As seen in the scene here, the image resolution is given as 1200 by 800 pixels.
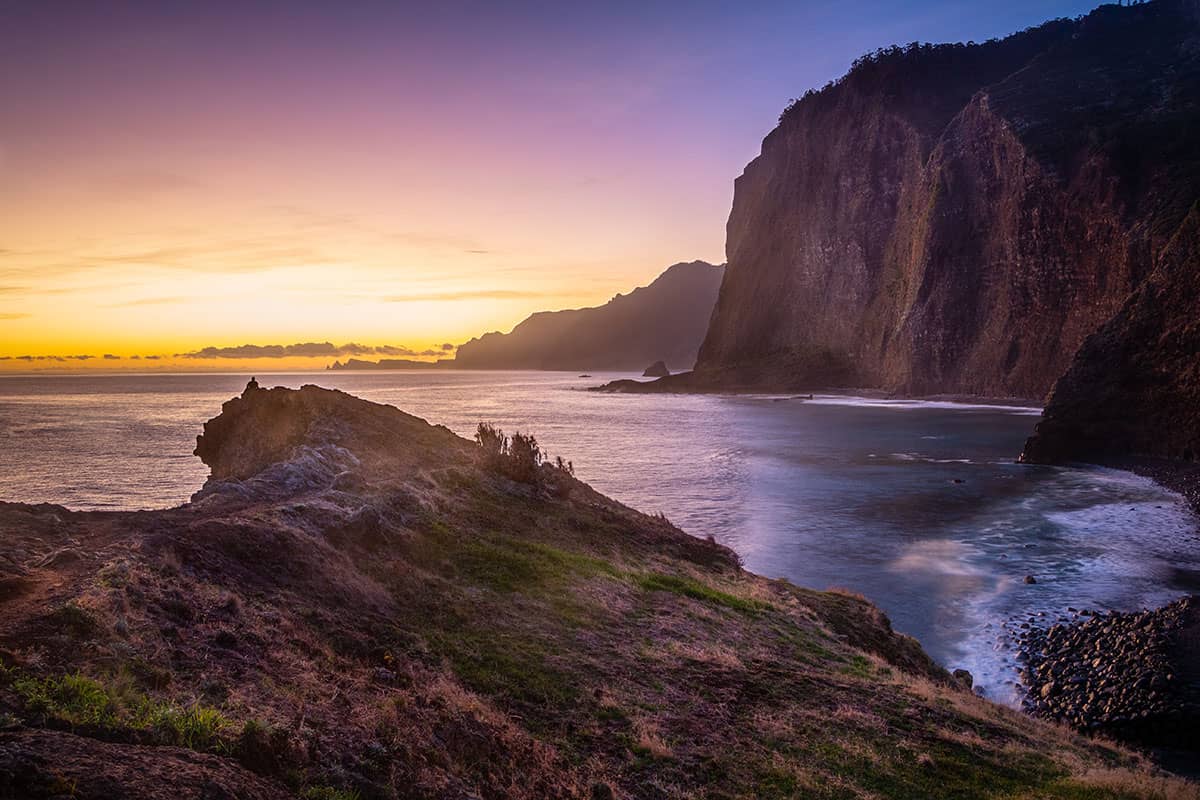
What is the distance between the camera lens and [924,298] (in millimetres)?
103125

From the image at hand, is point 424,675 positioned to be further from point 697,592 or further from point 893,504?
point 893,504

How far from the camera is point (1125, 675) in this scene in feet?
44.5

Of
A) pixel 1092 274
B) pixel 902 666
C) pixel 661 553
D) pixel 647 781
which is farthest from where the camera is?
pixel 1092 274

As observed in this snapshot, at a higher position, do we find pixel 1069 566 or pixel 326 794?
pixel 326 794

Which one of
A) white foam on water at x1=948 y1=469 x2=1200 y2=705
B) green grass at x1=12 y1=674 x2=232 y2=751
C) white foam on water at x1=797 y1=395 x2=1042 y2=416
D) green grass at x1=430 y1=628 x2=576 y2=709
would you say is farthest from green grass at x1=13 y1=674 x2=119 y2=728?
white foam on water at x1=797 y1=395 x2=1042 y2=416

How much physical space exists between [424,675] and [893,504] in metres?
28.7

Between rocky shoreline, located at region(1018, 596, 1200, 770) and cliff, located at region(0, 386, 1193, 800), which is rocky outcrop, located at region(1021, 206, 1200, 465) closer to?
rocky shoreline, located at region(1018, 596, 1200, 770)

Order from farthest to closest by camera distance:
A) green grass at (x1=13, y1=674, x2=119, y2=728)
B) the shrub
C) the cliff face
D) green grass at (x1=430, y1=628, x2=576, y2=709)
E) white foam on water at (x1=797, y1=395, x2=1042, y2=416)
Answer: white foam on water at (x1=797, y1=395, x2=1042, y2=416)
the cliff face
the shrub
green grass at (x1=430, y1=628, x2=576, y2=709)
green grass at (x1=13, y1=674, x2=119, y2=728)

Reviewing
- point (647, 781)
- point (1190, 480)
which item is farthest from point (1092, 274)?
point (647, 781)

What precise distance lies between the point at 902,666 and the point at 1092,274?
257ft

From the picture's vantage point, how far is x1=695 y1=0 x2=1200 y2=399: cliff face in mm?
74000

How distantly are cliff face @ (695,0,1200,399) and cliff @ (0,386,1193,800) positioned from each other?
68941mm

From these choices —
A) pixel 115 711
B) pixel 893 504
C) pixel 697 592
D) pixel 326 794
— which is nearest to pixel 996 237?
pixel 893 504

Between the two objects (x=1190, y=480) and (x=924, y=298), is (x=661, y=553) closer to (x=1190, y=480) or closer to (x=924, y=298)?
(x=1190, y=480)
